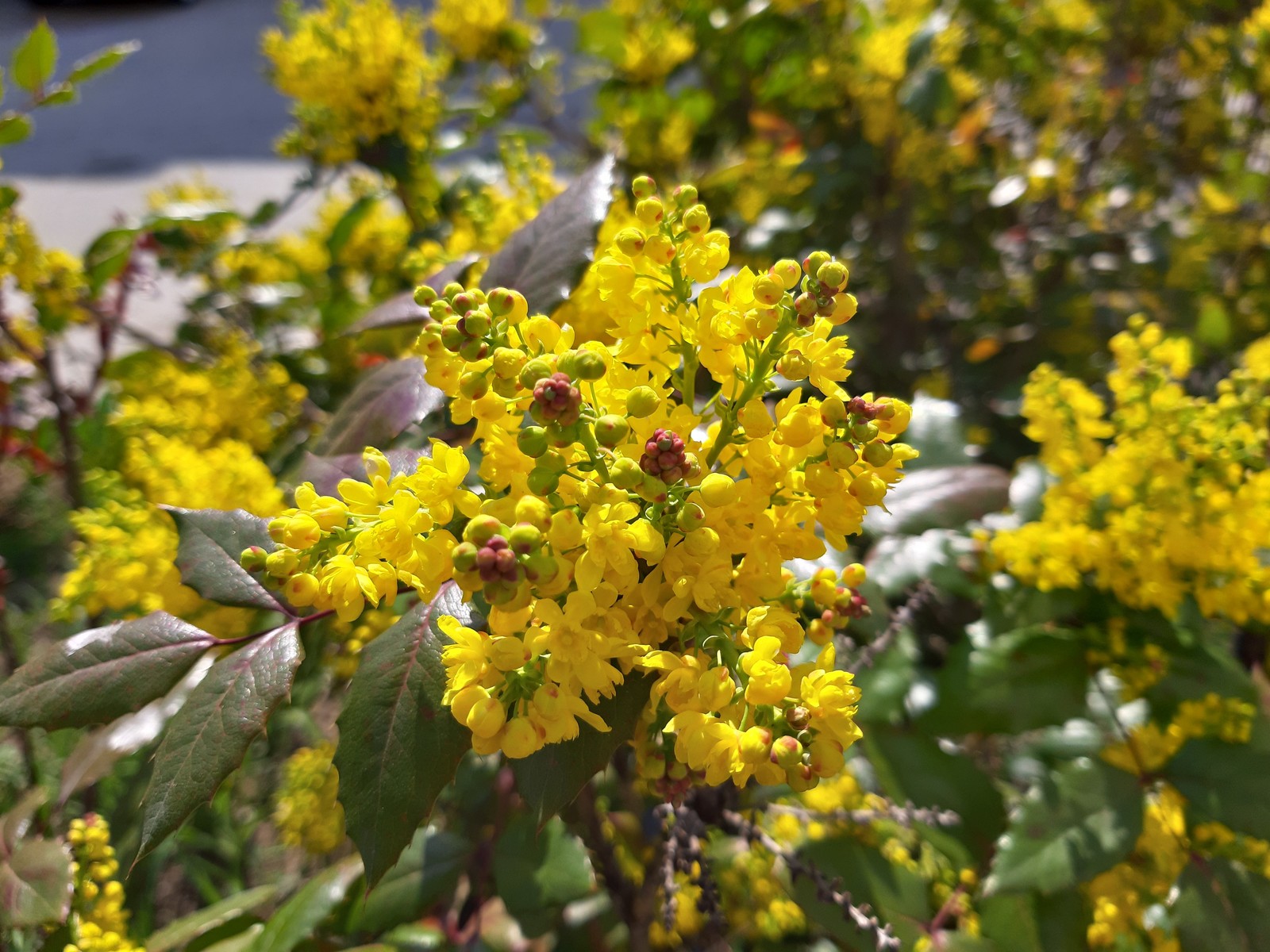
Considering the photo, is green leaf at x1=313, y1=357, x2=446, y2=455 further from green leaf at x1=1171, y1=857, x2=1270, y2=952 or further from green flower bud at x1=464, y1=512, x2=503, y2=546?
green leaf at x1=1171, y1=857, x2=1270, y2=952

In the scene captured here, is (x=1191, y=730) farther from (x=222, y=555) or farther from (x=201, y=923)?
(x=201, y=923)

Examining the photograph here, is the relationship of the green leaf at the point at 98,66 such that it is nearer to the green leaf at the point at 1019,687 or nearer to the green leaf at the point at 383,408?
the green leaf at the point at 383,408

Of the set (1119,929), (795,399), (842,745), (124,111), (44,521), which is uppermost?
(124,111)

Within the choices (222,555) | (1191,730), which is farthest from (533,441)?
(1191,730)

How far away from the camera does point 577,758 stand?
58 cm

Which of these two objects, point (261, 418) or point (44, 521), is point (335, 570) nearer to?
point (261, 418)

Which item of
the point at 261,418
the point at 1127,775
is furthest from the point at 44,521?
the point at 1127,775

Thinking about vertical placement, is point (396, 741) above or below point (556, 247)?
below

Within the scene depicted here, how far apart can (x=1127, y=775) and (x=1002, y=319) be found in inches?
61.9

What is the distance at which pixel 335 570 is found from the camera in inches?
21.1

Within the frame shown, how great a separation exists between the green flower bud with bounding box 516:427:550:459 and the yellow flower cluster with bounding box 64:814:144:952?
83 centimetres

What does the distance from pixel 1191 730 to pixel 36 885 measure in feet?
4.83

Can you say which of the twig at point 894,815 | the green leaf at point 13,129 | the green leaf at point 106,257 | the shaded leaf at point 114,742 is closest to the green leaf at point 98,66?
the green leaf at point 13,129

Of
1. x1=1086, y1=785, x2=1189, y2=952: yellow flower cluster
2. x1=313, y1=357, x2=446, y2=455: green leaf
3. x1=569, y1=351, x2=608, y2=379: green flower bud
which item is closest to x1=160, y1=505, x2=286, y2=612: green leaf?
x1=313, y1=357, x2=446, y2=455: green leaf
